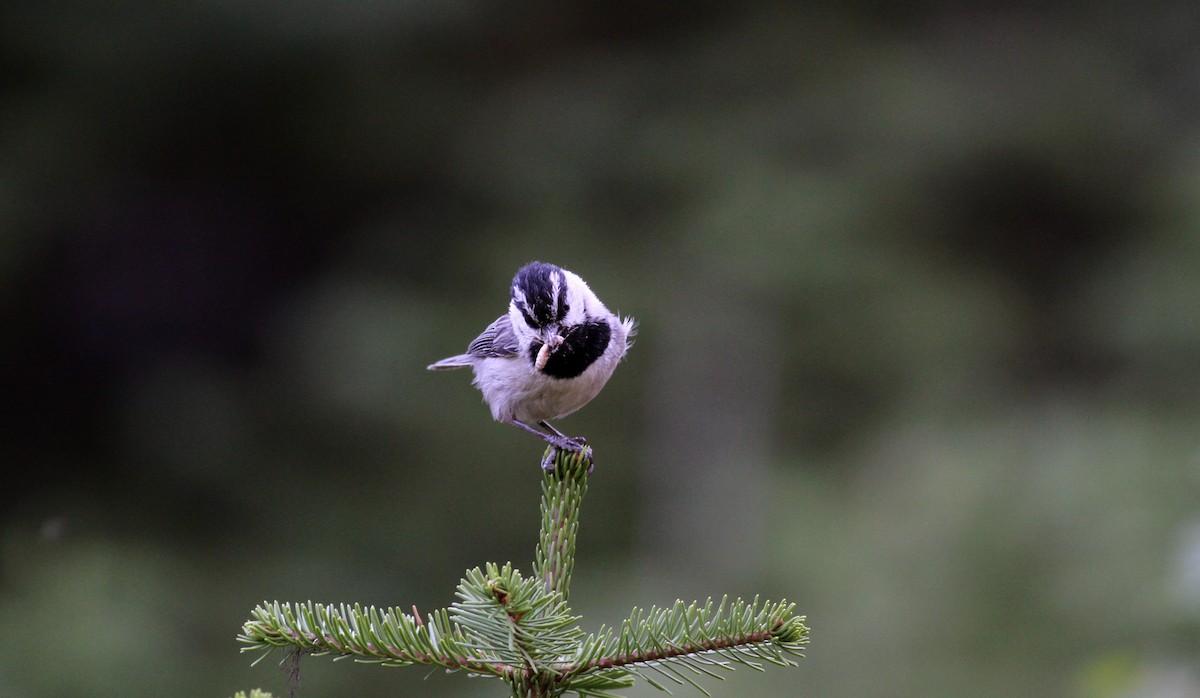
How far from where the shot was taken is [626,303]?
710 centimetres

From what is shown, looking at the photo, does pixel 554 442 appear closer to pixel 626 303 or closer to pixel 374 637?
pixel 374 637

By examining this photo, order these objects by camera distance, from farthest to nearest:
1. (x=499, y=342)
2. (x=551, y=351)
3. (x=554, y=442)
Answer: (x=499, y=342) → (x=551, y=351) → (x=554, y=442)

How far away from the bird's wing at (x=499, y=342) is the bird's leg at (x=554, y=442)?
0.73 feet

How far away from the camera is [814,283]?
7133 millimetres

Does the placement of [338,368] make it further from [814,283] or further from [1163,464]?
[1163,464]

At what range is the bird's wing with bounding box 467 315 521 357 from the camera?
3266 mm

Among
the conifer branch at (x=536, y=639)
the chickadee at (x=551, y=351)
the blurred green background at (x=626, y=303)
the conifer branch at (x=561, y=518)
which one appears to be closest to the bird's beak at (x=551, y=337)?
the chickadee at (x=551, y=351)

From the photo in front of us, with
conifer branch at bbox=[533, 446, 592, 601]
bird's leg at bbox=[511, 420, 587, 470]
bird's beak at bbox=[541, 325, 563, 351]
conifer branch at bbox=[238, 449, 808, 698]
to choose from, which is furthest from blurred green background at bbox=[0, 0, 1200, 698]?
conifer branch at bbox=[238, 449, 808, 698]

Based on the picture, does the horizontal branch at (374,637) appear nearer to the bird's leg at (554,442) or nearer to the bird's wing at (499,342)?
the bird's leg at (554,442)

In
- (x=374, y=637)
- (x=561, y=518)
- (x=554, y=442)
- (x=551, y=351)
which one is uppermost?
(x=551, y=351)

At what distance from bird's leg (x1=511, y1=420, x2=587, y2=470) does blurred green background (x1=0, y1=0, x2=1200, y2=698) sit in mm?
1620

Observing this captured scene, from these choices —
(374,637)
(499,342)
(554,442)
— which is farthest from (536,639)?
(499,342)

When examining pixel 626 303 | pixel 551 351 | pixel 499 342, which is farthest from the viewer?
pixel 626 303

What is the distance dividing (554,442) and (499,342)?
1088mm
